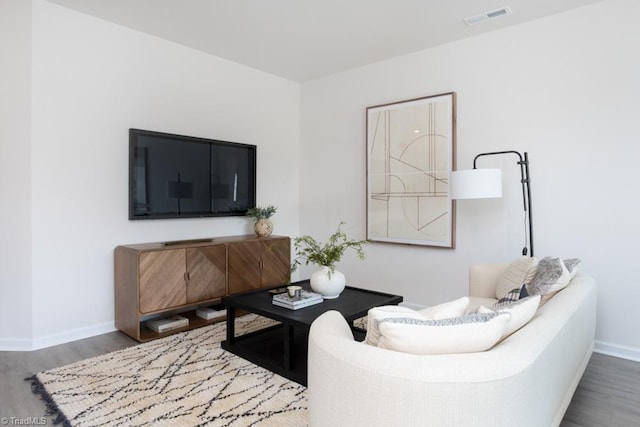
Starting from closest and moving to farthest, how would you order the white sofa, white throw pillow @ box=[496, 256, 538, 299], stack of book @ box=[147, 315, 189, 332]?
the white sofa < white throw pillow @ box=[496, 256, 538, 299] < stack of book @ box=[147, 315, 189, 332]

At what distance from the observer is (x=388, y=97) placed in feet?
14.1

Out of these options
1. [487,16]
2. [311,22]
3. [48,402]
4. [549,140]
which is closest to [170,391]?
[48,402]

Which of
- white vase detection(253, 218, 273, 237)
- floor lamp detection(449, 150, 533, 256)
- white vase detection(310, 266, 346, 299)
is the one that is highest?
floor lamp detection(449, 150, 533, 256)

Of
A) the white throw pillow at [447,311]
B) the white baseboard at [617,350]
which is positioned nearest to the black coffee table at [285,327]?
the white throw pillow at [447,311]

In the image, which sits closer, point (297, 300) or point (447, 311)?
point (447, 311)

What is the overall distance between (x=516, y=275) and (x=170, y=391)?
2.36 m

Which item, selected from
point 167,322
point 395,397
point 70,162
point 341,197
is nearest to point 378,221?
point 341,197

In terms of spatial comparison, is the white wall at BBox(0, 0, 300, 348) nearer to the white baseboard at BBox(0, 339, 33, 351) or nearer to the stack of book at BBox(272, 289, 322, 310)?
the white baseboard at BBox(0, 339, 33, 351)

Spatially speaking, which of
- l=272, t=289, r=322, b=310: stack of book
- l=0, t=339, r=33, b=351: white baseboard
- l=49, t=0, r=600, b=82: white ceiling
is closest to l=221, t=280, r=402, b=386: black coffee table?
l=272, t=289, r=322, b=310: stack of book

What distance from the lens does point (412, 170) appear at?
4066mm

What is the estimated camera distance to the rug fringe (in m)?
2.02

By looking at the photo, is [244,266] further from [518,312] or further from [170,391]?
[518,312]

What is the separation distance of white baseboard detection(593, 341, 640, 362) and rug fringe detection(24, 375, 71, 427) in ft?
12.0

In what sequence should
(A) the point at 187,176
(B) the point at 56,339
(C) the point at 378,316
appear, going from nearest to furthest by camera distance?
(C) the point at 378,316 → (B) the point at 56,339 → (A) the point at 187,176
